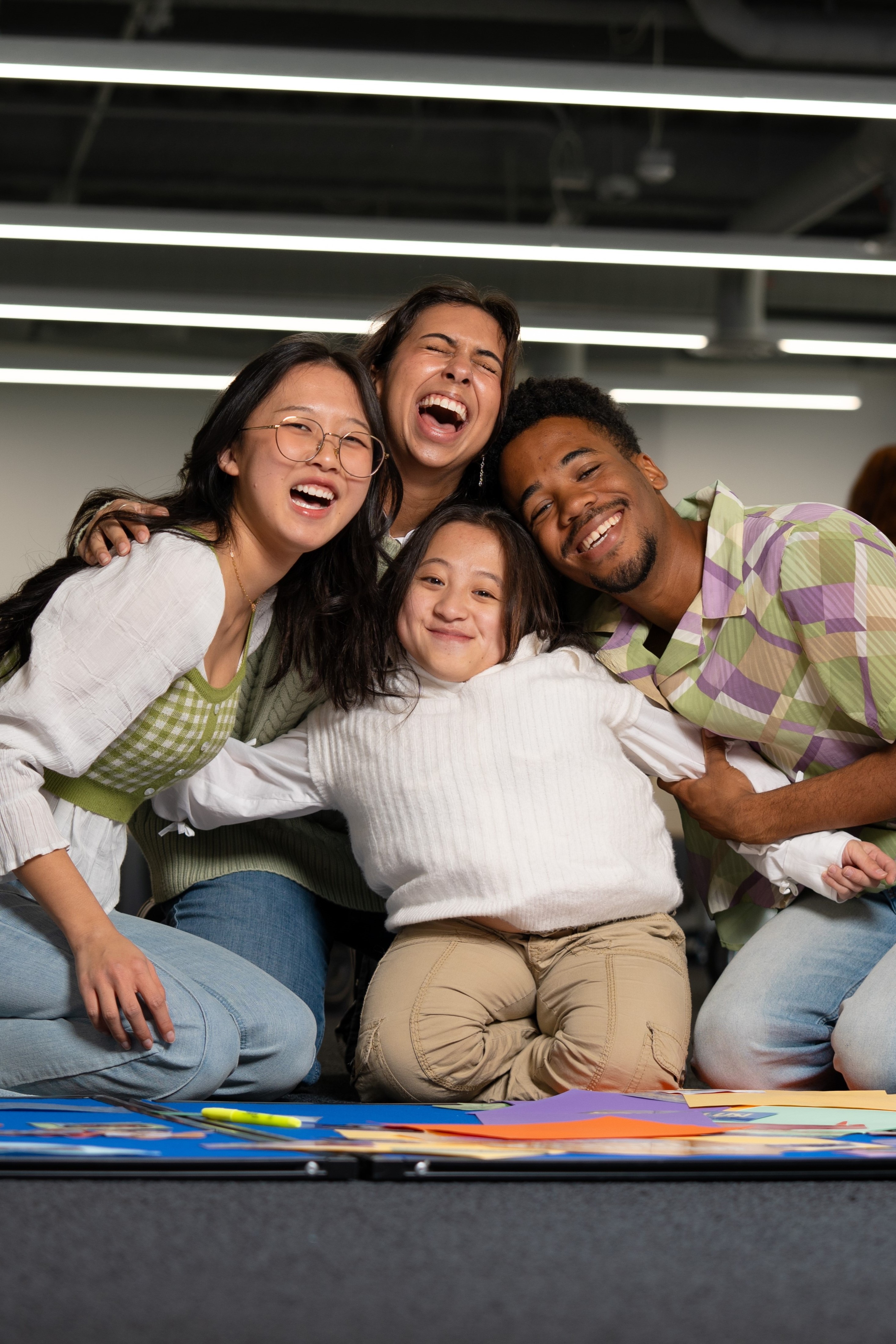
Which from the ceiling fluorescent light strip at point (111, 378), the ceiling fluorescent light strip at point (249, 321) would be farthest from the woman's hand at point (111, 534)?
the ceiling fluorescent light strip at point (111, 378)

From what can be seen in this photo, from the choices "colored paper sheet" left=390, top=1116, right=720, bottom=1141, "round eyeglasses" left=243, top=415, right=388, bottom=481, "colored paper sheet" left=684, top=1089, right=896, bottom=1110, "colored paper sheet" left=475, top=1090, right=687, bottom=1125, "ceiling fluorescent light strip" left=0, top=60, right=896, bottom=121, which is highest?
"ceiling fluorescent light strip" left=0, top=60, right=896, bottom=121

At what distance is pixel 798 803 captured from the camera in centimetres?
171

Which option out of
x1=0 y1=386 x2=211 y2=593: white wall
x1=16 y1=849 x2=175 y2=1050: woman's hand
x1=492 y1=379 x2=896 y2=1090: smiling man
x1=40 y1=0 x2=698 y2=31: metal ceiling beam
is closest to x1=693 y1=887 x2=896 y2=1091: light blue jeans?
x1=492 y1=379 x2=896 y2=1090: smiling man

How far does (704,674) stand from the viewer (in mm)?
1779

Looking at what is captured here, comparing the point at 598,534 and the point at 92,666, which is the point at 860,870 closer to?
the point at 598,534

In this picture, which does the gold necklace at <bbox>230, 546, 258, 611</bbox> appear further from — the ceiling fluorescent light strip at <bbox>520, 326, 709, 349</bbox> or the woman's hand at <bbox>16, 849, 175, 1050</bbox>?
the ceiling fluorescent light strip at <bbox>520, 326, 709, 349</bbox>

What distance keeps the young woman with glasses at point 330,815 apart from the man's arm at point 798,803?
545 mm

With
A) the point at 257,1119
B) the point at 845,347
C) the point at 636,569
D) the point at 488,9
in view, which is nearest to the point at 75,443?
the point at 488,9

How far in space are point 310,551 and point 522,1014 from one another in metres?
0.71

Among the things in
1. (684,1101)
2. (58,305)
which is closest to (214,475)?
(684,1101)

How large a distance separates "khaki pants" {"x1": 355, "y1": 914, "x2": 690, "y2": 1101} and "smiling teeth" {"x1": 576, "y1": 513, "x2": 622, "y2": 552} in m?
0.53

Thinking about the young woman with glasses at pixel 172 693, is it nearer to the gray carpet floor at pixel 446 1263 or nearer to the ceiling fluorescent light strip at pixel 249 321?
the gray carpet floor at pixel 446 1263

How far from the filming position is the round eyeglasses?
1626 millimetres

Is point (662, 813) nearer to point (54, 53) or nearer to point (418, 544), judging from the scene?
point (418, 544)
